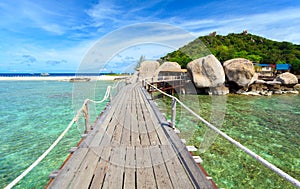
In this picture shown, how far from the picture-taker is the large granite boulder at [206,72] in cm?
2077

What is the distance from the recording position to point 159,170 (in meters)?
2.66

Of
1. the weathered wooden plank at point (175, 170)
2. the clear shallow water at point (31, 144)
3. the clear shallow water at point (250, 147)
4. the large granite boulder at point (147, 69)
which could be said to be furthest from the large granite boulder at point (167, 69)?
the weathered wooden plank at point (175, 170)

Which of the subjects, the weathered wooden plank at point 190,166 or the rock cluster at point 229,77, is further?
the rock cluster at point 229,77

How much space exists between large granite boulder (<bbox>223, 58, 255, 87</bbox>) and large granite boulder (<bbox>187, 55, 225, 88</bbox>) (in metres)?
1.65

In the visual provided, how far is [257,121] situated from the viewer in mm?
11102

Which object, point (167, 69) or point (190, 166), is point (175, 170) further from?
point (167, 69)

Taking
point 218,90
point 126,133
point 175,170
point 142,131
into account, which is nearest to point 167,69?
point 218,90

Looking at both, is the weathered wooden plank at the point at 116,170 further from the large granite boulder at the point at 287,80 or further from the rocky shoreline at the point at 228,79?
the large granite boulder at the point at 287,80

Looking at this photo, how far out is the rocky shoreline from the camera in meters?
21.2

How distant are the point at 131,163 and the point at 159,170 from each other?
0.53 metres

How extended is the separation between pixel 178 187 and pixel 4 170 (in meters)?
6.15

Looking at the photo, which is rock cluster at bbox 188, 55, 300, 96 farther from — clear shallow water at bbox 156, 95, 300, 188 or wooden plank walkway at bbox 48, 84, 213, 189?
wooden plank walkway at bbox 48, 84, 213, 189

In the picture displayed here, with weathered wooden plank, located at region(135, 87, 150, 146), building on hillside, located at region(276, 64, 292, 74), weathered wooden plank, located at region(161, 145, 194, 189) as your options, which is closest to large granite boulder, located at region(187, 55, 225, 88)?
weathered wooden plank, located at region(135, 87, 150, 146)

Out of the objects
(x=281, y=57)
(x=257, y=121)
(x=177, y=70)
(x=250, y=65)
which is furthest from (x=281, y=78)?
(x=281, y=57)
